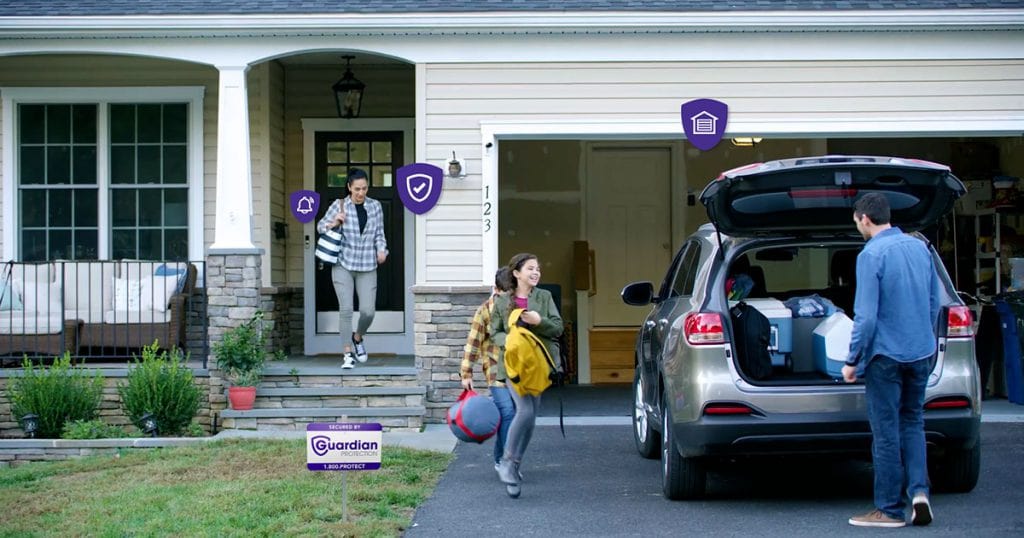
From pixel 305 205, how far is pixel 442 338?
2801mm

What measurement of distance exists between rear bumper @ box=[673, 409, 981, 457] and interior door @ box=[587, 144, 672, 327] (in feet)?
24.2

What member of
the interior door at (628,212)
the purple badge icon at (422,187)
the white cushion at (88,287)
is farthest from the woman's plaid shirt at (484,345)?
the interior door at (628,212)

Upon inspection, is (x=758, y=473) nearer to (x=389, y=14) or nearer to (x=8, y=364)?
(x=389, y=14)

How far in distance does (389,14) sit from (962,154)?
648cm

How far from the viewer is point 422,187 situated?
10.5 m

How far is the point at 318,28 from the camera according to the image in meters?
10.4

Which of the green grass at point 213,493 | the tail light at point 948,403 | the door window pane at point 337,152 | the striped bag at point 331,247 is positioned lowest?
the green grass at point 213,493

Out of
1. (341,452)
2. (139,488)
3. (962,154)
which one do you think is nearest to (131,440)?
(139,488)

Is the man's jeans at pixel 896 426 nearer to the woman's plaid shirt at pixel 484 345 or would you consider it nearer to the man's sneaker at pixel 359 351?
the woman's plaid shirt at pixel 484 345

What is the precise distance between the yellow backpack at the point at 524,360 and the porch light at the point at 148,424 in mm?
3928

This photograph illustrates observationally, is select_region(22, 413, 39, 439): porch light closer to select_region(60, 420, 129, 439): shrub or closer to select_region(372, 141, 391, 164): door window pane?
select_region(60, 420, 129, 439): shrub

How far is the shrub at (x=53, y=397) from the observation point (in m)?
9.81

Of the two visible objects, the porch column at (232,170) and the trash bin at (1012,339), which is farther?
the trash bin at (1012,339)

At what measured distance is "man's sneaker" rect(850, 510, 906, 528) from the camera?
19.9 ft
